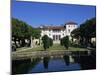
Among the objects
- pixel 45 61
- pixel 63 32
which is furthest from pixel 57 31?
pixel 45 61

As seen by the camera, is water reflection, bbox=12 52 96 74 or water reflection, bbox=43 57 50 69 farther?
water reflection, bbox=43 57 50 69

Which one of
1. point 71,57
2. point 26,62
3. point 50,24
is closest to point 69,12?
point 50,24

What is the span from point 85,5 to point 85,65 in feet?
2.69

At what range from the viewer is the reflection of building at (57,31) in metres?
2.92

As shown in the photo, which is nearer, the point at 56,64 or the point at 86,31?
the point at 56,64

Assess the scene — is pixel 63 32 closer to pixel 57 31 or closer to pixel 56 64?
pixel 57 31

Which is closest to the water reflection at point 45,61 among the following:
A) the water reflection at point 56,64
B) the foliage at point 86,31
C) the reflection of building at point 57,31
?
the water reflection at point 56,64

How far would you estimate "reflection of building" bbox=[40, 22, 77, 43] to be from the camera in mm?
2916

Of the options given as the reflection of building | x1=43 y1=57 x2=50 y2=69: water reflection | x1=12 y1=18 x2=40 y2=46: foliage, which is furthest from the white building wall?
x1=43 y1=57 x2=50 y2=69: water reflection

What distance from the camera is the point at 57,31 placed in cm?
295

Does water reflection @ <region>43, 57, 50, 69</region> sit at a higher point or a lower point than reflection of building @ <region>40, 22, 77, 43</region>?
lower

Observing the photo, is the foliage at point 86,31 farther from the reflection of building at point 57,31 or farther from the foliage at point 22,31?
the foliage at point 22,31

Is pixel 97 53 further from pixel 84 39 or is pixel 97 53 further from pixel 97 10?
pixel 97 10

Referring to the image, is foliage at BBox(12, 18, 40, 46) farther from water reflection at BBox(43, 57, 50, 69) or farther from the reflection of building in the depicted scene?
water reflection at BBox(43, 57, 50, 69)
